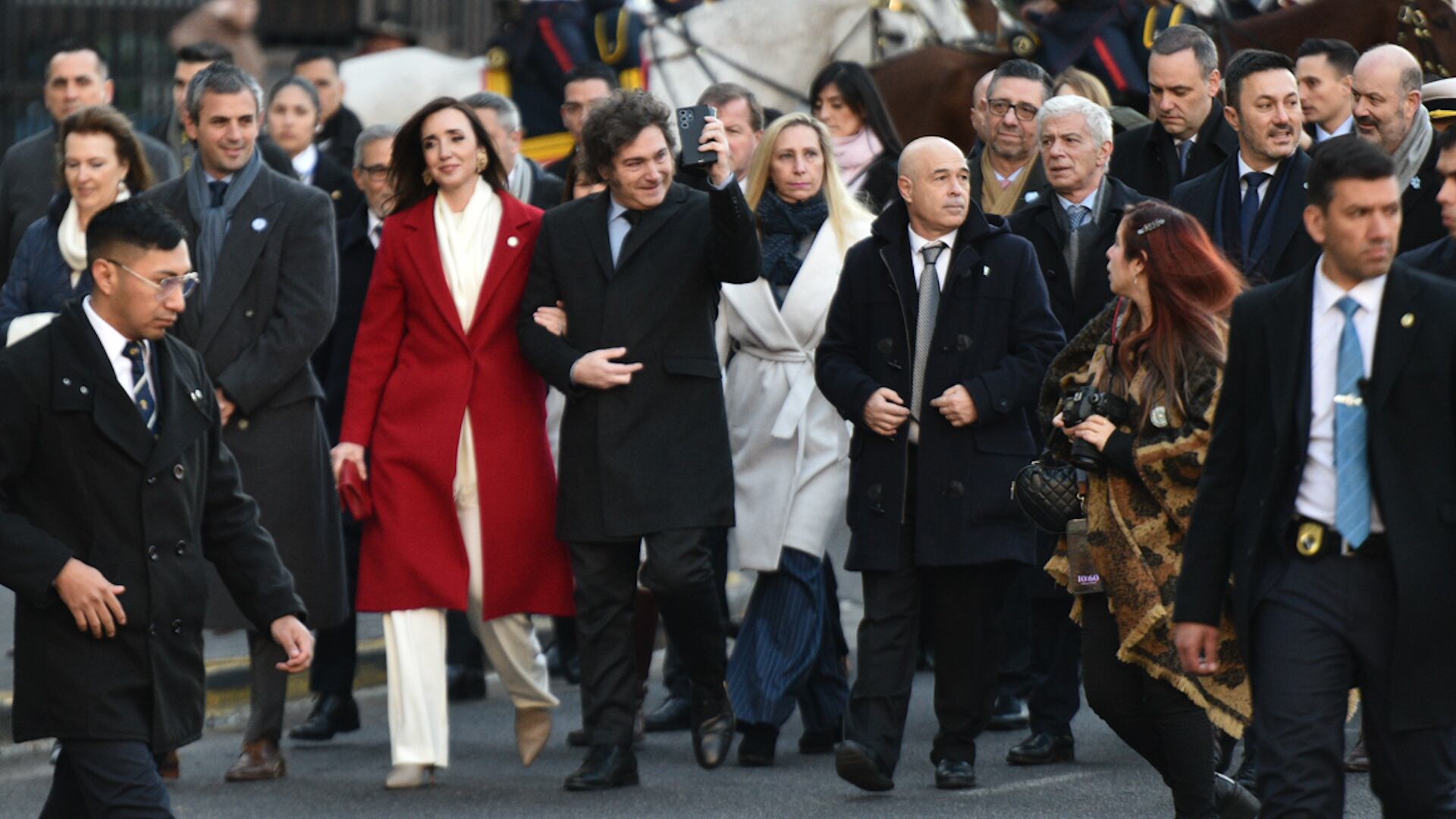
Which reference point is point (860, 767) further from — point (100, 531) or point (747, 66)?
point (747, 66)

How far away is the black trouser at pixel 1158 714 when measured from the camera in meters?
6.29

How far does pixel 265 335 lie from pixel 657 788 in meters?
2.03

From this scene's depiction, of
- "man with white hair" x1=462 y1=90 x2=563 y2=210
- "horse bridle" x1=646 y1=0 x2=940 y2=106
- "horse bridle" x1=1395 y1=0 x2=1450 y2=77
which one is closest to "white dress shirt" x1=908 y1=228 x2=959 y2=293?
"man with white hair" x1=462 y1=90 x2=563 y2=210

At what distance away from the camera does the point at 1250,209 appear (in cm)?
802

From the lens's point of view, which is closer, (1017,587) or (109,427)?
(109,427)

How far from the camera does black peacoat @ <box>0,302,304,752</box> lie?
5.43 meters

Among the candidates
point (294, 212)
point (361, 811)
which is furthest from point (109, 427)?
point (294, 212)

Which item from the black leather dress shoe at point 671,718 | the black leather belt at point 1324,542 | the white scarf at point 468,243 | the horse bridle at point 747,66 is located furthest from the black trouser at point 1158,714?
the horse bridle at point 747,66

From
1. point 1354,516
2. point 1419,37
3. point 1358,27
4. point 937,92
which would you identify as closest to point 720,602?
point 1354,516

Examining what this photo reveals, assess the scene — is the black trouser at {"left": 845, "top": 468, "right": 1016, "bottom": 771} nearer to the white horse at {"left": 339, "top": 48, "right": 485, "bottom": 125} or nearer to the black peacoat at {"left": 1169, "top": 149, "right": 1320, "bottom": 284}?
the black peacoat at {"left": 1169, "top": 149, "right": 1320, "bottom": 284}

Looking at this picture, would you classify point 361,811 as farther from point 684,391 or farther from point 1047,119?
point 1047,119

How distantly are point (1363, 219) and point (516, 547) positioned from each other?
355cm

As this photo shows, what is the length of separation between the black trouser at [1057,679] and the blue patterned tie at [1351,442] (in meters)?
2.83

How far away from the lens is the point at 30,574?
17.4ft
